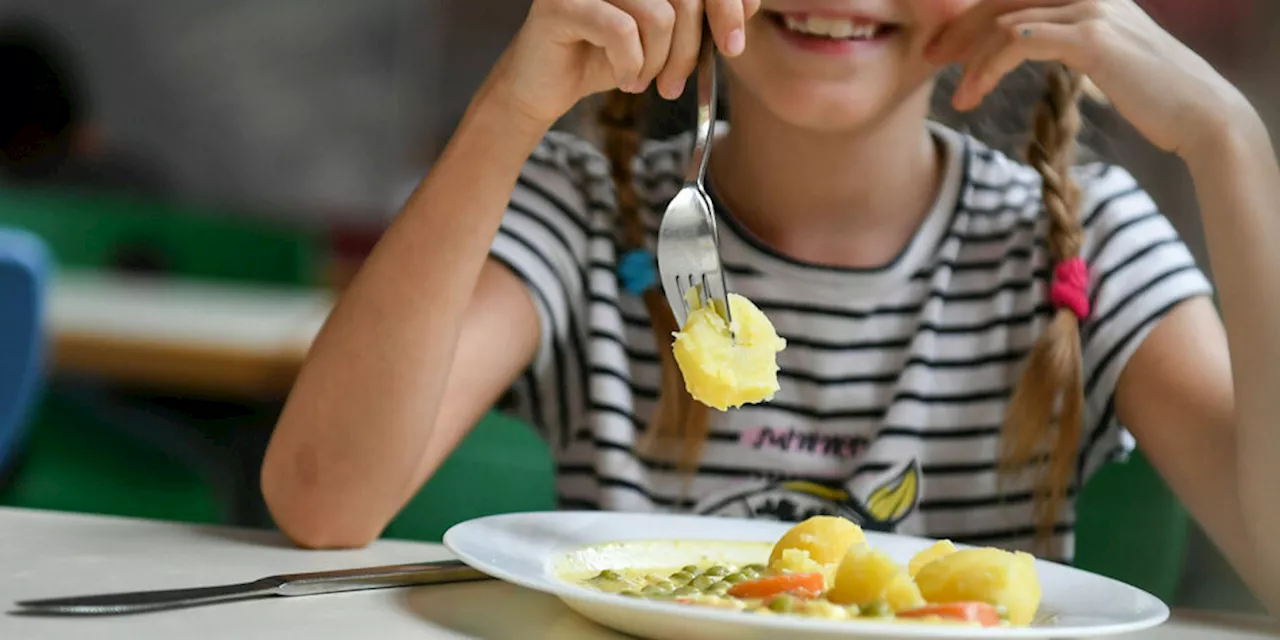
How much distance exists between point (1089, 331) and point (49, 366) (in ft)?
6.78

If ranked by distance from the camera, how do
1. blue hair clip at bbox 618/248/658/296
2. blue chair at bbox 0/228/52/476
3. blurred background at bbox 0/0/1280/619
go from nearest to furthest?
blue hair clip at bbox 618/248/658/296 → blurred background at bbox 0/0/1280/619 → blue chair at bbox 0/228/52/476

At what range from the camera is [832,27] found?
49.0 inches

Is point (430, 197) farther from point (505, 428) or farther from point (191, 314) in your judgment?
point (191, 314)

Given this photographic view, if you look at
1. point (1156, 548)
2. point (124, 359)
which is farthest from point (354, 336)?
point (124, 359)

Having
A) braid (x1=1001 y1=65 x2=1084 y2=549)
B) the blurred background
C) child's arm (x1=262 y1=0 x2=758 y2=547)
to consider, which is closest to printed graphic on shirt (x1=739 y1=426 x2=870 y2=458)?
braid (x1=1001 y1=65 x2=1084 y2=549)

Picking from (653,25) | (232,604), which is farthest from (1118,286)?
(232,604)

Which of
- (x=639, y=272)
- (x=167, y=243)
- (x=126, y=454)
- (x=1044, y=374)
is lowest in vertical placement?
(x=126, y=454)

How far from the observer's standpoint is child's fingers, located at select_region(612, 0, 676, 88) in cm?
103

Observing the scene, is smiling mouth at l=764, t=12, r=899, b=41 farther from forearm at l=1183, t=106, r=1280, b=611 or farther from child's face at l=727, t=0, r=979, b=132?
forearm at l=1183, t=106, r=1280, b=611

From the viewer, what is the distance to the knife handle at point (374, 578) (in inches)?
32.5

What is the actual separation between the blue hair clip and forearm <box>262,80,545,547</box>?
0.28 m

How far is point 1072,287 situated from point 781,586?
65 centimetres

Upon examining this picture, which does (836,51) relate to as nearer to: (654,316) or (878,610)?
(654,316)

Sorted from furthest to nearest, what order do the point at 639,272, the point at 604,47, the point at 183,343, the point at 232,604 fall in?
the point at 183,343 → the point at 639,272 → the point at 604,47 → the point at 232,604
